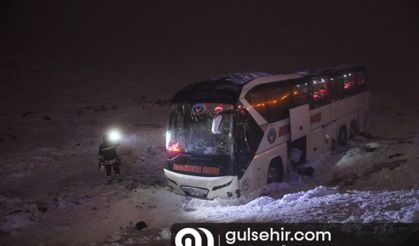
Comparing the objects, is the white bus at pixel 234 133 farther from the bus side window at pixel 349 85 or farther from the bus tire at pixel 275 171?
the bus side window at pixel 349 85

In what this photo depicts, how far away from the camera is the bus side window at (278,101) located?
1235 centimetres

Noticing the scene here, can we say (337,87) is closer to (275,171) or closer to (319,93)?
(319,93)

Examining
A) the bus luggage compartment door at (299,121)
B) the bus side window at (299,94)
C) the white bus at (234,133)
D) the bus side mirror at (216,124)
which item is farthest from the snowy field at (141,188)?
the bus side window at (299,94)

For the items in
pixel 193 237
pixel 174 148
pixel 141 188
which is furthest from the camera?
pixel 141 188

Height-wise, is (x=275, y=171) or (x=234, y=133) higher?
(x=234, y=133)

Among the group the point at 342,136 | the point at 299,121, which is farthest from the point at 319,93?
the point at 342,136

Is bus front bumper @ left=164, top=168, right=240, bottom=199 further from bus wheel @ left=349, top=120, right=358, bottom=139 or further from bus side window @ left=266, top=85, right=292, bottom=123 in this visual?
bus wheel @ left=349, top=120, right=358, bottom=139

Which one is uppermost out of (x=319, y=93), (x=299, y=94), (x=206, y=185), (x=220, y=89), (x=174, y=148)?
(x=220, y=89)

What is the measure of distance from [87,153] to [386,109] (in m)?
19.2

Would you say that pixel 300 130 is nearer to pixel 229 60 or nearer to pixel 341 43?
pixel 229 60

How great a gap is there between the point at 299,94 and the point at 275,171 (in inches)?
120

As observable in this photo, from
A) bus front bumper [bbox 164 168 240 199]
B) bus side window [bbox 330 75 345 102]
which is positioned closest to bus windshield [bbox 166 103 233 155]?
bus front bumper [bbox 164 168 240 199]

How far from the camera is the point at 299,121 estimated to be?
13727 mm

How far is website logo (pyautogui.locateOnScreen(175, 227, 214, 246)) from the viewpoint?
7.27 metres
